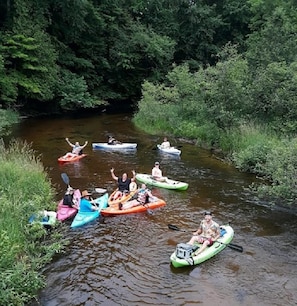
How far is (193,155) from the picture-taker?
19.3 metres

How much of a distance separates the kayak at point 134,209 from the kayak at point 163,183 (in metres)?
1.40

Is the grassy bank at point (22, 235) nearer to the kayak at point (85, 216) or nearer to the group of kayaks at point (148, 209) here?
the group of kayaks at point (148, 209)

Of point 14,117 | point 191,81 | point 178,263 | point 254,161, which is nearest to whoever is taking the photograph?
point 178,263

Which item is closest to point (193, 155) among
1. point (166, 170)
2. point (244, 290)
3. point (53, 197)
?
point (166, 170)

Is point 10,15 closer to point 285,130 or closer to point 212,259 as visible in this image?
point 285,130

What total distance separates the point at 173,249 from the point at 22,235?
349cm

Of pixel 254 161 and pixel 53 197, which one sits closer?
pixel 53 197

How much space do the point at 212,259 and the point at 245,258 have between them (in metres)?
0.75

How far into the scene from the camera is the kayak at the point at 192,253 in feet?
30.0

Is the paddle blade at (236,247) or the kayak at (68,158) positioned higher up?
the paddle blade at (236,247)

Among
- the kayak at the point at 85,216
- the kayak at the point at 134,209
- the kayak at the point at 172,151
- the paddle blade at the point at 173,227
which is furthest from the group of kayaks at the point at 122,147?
the paddle blade at the point at 173,227

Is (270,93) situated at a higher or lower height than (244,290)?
higher

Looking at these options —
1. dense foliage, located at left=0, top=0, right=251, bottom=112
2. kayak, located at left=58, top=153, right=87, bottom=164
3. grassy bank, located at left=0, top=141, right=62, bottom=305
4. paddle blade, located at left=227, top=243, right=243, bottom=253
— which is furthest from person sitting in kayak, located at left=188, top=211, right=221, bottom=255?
dense foliage, located at left=0, top=0, right=251, bottom=112

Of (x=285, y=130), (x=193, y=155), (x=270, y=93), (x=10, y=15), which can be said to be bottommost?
(x=193, y=155)
